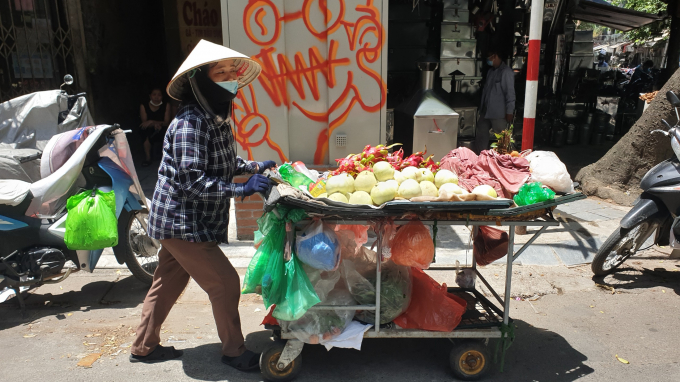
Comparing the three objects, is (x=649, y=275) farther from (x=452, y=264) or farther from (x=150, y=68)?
(x=150, y=68)

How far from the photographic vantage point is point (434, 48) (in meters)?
8.69

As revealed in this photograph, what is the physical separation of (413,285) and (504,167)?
92 centimetres

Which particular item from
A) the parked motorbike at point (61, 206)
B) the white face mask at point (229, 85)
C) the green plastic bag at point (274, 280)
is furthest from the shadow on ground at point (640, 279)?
the parked motorbike at point (61, 206)

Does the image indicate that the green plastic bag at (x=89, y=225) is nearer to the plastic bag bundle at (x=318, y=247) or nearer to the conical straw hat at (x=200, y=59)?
the conical straw hat at (x=200, y=59)

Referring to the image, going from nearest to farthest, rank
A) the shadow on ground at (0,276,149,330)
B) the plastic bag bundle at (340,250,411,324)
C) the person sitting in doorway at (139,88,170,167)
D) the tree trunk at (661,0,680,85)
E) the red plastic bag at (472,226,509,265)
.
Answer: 1. the plastic bag bundle at (340,250,411,324)
2. the red plastic bag at (472,226,509,265)
3. the shadow on ground at (0,276,149,330)
4. the person sitting in doorway at (139,88,170,167)
5. the tree trunk at (661,0,680,85)

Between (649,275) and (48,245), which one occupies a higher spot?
(48,245)

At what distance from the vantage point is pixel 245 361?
305cm

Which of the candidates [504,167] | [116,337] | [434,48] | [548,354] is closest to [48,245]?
[116,337]

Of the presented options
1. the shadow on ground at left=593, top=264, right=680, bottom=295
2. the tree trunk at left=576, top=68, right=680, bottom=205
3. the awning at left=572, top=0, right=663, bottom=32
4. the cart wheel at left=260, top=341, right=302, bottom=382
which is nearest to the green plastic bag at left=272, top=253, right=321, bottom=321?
the cart wheel at left=260, top=341, right=302, bottom=382

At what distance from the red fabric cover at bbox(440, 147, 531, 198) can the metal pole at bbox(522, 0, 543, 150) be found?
206 cm

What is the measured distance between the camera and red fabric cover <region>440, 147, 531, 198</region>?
290cm

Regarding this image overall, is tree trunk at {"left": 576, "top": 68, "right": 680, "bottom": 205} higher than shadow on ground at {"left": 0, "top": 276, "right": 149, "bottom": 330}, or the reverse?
tree trunk at {"left": 576, "top": 68, "right": 680, "bottom": 205}

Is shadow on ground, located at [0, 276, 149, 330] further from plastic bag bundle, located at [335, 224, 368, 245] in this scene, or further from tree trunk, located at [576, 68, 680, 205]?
tree trunk, located at [576, 68, 680, 205]

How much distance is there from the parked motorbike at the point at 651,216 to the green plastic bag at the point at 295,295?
2.79 metres
